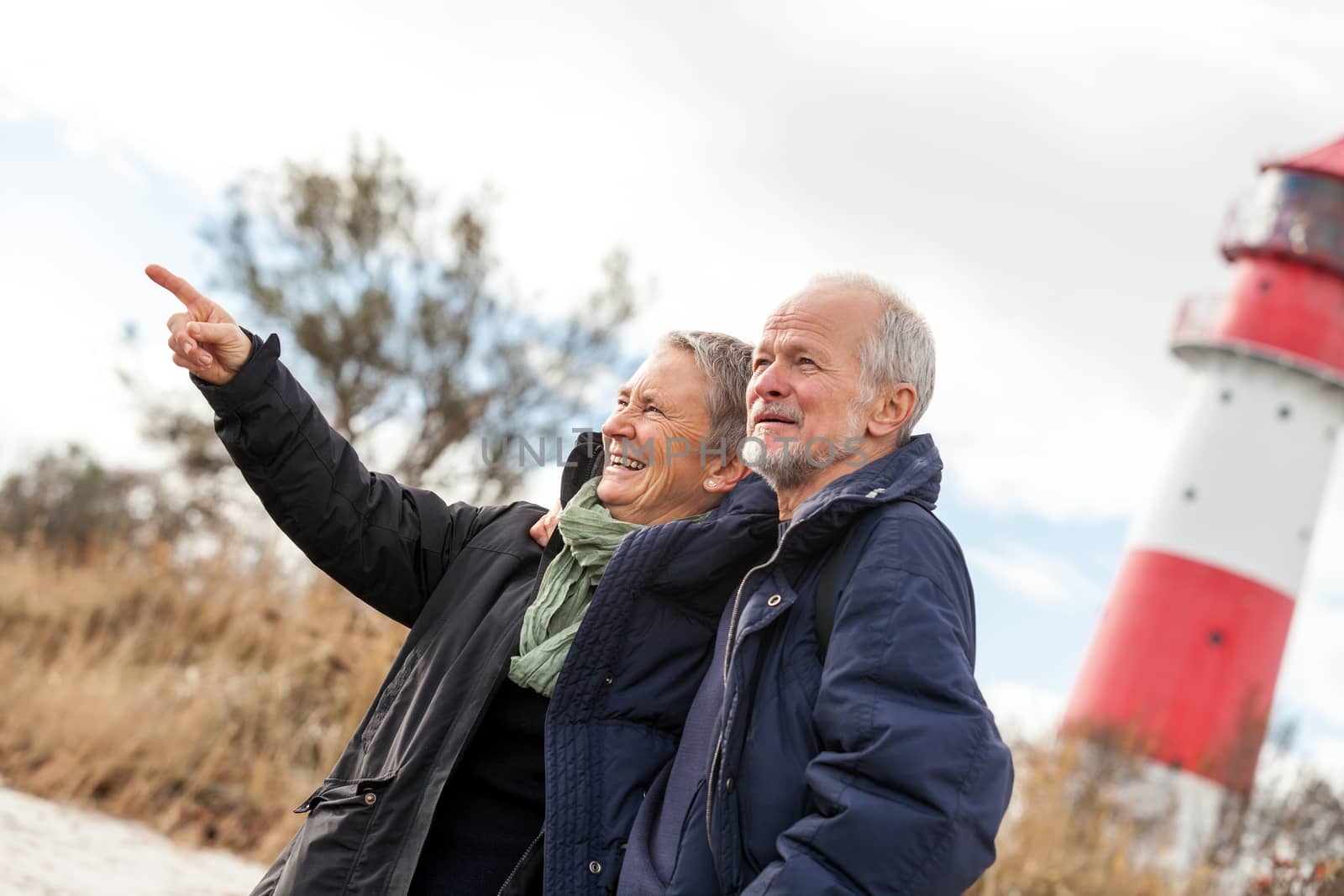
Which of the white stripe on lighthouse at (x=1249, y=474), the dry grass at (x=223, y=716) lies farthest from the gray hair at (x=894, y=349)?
the white stripe on lighthouse at (x=1249, y=474)

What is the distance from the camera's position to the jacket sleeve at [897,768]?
159 centimetres

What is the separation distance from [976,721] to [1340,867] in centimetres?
421

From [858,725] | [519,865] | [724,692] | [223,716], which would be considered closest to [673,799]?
[724,692]

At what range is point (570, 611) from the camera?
7.61 feet

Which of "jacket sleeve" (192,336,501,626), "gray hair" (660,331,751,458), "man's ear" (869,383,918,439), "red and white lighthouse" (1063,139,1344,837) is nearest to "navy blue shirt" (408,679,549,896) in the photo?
"jacket sleeve" (192,336,501,626)

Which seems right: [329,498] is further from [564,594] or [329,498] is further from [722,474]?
[722,474]

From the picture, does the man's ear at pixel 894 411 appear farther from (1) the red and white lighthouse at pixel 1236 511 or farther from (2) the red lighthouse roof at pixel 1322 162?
(2) the red lighthouse roof at pixel 1322 162

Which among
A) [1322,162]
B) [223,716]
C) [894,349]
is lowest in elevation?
[223,716]

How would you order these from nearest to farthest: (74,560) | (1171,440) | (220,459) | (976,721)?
(976,721)
(74,560)
(220,459)
(1171,440)

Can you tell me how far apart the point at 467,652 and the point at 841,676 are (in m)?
0.89

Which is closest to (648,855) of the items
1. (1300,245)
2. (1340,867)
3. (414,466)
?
(1340,867)

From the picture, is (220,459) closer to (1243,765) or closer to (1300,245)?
(1243,765)

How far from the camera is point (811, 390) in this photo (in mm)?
2158

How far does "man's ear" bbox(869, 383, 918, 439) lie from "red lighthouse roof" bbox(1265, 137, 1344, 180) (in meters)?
21.2
